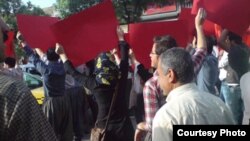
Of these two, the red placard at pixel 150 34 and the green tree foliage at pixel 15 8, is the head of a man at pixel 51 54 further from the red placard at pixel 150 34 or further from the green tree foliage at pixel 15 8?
the green tree foliage at pixel 15 8

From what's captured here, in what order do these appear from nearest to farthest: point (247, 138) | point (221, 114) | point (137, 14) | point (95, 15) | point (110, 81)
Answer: point (247, 138), point (221, 114), point (110, 81), point (95, 15), point (137, 14)

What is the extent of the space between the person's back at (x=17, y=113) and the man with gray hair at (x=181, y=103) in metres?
0.93

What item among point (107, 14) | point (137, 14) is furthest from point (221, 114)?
point (137, 14)

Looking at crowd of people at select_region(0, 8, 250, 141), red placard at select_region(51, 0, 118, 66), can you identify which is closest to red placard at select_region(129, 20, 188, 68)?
crowd of people at select_region(0, 8, 250, 141)

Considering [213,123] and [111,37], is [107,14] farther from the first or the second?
[213,123]

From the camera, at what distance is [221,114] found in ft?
9.14

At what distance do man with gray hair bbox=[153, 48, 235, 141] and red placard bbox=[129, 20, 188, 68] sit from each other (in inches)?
85.0

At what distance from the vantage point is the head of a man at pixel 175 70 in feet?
9.54

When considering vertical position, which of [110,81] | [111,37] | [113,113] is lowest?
[113,113]

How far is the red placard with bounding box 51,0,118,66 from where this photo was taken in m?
5.31

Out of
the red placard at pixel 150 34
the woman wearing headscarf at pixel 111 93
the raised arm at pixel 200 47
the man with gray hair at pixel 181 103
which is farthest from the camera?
the red placard at pixel 150 34

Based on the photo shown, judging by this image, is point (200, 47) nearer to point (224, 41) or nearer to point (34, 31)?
point (224, 41)

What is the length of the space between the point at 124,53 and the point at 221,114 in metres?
2.43

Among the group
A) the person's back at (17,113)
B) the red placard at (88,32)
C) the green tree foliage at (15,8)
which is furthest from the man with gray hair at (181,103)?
the green tree foliage at (15,8)
